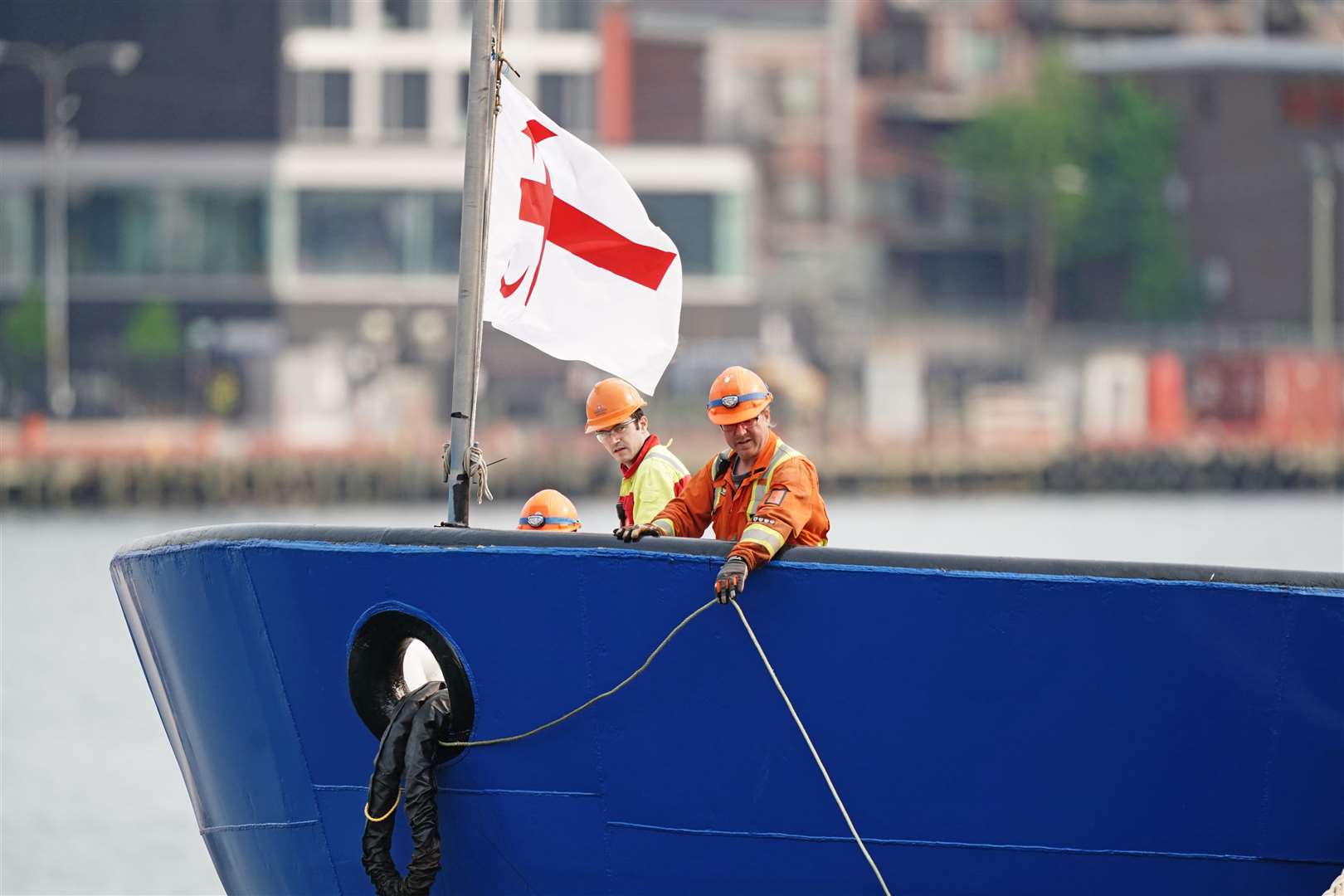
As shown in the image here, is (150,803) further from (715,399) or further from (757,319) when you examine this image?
(757,319)

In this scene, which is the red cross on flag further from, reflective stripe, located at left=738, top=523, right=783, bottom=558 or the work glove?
the work glove

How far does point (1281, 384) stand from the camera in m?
83.0

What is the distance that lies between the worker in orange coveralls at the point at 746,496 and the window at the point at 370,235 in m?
63.3

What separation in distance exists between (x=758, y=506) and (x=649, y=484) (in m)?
1.51

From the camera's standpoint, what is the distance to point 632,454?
36.9ft

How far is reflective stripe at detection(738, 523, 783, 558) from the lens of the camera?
9.46 m

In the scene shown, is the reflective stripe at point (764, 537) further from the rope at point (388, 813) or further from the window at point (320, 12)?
the window at point (320, 12)

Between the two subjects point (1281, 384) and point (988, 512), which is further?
point (1281, 384)

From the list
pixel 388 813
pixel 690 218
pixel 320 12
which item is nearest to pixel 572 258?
pixel 388 813

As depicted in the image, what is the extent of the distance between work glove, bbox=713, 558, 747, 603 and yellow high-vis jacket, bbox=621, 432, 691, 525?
63.7 inches

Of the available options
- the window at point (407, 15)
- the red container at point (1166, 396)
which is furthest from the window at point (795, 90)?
the window at point (407, 15)

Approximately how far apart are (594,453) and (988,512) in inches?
474

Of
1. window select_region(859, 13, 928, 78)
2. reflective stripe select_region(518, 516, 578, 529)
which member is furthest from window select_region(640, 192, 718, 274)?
reflective stripe select_region(518, 516, 578, 529)

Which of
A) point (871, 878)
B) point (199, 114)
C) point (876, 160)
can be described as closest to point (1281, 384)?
point (876, 160)
